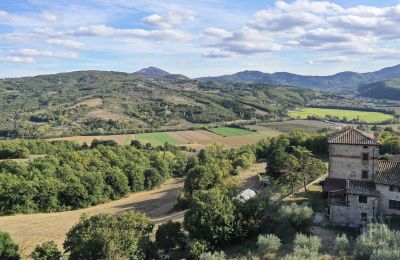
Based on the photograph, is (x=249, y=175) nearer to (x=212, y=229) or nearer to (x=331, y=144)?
(x=331, y=144)

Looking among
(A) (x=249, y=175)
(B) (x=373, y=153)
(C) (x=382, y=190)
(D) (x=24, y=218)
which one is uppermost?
(B) (x=373, y=153)

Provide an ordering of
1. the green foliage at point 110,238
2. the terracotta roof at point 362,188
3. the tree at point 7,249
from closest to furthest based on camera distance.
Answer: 1. the green foliage at point 110,238
2. the tree at point 7,249
3. the terracotta roof at point 362,188

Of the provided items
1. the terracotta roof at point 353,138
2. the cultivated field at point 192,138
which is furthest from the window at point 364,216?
the cultivated field at point 192,138

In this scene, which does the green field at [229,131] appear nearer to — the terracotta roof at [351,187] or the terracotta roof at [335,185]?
the terracotta roof at [335,185]

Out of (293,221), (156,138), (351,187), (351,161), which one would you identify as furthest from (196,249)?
(156,138)

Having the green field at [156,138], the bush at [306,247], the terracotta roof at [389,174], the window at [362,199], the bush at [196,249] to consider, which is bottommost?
the green field at [156,138]

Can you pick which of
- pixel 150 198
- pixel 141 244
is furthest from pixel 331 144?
pixel 150 198

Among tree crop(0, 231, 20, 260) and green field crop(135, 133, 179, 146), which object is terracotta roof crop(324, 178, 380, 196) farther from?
green field crop(135, 133, 179, 146)
